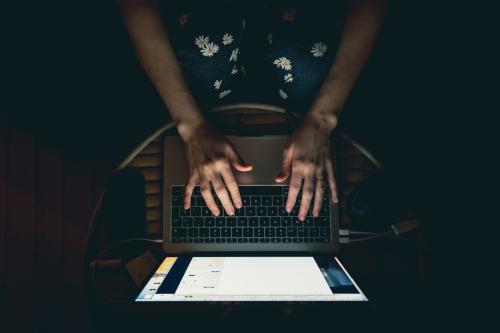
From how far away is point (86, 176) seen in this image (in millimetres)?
1003

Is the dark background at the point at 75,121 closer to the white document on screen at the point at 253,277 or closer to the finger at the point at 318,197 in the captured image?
the finger at the point at 318,197

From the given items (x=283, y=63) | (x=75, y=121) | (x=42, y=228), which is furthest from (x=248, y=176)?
(x=42, y=228)

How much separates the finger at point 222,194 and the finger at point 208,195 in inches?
0.7

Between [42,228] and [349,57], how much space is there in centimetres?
110

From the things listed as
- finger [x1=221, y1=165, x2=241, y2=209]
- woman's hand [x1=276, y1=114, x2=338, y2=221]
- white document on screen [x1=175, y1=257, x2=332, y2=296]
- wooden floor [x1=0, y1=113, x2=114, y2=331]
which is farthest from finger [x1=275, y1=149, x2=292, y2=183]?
wooden floor [x1=0, y1=113, x2=114, y2=331]

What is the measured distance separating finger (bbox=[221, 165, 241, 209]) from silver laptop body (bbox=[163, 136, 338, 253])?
0.22 ft

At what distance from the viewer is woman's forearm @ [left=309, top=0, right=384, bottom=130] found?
0.81 meters

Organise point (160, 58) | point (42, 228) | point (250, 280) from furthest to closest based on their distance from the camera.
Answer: point (42, 228), point (160, 58), point (250, 280)

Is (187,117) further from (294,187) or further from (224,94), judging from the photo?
(294,187)

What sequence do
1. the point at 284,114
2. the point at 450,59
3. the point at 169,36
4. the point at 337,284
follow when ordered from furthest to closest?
the point at 450,59
the point at 284,114
the point at 169,36
the point at 337,284

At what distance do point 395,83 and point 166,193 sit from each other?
0.81 metres

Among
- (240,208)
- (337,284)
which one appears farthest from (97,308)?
(337,284)

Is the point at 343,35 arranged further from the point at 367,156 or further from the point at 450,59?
the point at 450,59

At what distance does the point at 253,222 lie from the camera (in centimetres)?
83
